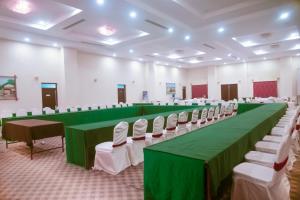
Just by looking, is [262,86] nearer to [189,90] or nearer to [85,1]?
[189,90]

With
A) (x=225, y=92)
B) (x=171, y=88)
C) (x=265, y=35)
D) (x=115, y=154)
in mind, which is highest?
(x=265, y=35)

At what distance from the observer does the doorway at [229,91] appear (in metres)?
20.4

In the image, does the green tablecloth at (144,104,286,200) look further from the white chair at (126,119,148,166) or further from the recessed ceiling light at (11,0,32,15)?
the recessed ceiling light at (11,0,32,15)

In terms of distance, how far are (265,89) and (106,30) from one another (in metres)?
15.2

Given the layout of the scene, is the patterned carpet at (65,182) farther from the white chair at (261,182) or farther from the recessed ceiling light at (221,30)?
the recessed ceiling light at (221,30)

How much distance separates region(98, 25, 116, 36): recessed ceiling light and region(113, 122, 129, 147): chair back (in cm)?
637

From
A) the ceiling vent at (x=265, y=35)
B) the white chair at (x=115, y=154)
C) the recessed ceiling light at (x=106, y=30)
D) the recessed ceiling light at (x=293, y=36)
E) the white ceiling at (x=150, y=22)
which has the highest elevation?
the recessed ceiling light at (x=106, y=30)

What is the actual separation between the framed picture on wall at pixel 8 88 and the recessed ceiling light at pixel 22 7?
3.71 metres

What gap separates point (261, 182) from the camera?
2.17 m

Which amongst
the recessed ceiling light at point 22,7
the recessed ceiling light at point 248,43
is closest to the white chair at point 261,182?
the recessed ceiling light at point 22,7

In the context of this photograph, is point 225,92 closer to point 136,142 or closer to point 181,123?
point 181,123

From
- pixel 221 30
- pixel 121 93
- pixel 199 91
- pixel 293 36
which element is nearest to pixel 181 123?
pixel 221 30

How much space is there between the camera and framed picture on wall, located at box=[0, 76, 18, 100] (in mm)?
9562

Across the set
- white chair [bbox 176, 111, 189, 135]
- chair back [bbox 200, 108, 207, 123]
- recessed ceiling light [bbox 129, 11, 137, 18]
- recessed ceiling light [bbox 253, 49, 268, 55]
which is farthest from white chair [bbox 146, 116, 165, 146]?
recessed ceiling light [bbox 253, 49, 268, 55]
